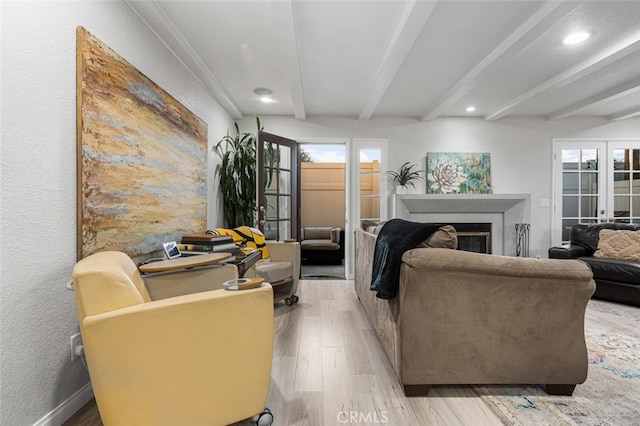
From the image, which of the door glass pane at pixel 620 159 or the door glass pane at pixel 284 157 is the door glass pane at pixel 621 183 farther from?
the door glass pane at pixel 284 157

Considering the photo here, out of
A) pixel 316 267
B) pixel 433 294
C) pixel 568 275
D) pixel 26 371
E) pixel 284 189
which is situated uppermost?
pixel 284 189

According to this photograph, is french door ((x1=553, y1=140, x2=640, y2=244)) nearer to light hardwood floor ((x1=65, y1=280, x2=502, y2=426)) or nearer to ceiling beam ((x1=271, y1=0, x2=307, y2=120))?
light hardwood floor ((x1=65, y1=280, x2=502, y2=426))

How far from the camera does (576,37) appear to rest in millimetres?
2471

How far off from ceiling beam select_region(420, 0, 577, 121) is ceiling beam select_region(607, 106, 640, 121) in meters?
2.72

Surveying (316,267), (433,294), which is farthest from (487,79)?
(316,267)

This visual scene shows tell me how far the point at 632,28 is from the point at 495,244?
2951 mm

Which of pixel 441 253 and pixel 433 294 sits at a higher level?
pixel 441 253

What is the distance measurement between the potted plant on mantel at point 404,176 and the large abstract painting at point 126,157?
300cm

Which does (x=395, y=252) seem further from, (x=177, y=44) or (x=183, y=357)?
(x=177, y=44)

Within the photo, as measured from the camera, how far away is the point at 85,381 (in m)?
1.61

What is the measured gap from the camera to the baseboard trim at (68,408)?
1365 mm

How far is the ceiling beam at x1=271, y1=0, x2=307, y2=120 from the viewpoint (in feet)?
6.62

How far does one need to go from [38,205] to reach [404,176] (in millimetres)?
4087

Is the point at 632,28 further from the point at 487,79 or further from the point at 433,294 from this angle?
the point at 433,294
